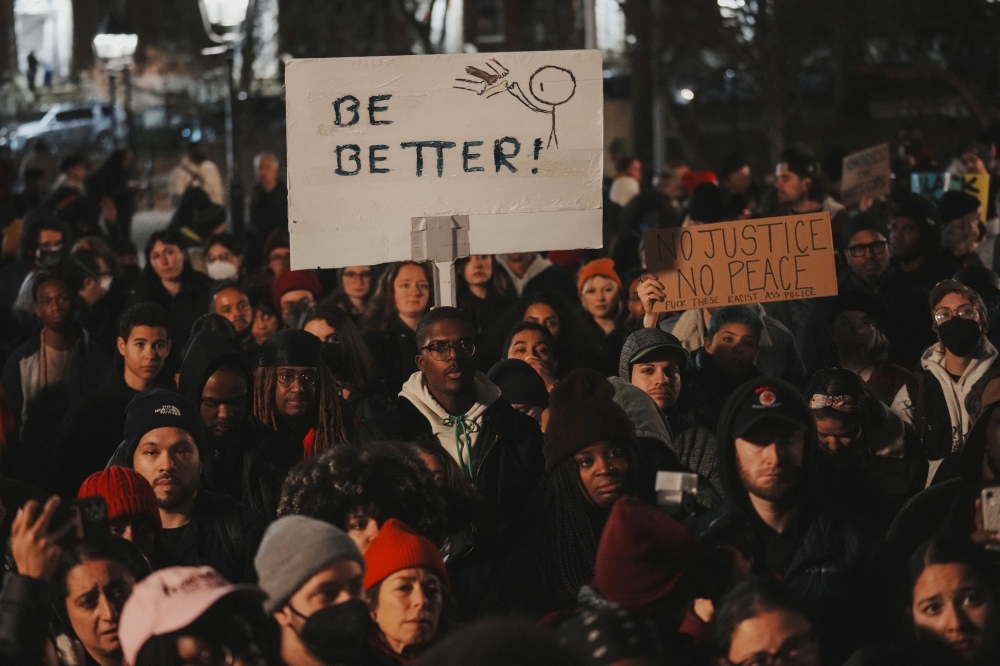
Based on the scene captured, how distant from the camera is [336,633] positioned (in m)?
3.97

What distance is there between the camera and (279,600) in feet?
13.3

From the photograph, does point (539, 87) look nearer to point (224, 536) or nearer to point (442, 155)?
point (442, 155)

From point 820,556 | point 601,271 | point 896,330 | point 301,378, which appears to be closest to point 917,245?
point 896,330

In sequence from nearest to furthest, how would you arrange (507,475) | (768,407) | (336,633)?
(336,633) → (768,407) → (507,475)

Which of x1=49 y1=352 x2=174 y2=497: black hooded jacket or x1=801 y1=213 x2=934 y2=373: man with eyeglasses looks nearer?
x1=49 y1=352 x2=174 y2=497: black hooded jacket

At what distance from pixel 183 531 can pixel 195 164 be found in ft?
47.1

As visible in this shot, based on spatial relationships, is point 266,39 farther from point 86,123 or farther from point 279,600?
point 279,600

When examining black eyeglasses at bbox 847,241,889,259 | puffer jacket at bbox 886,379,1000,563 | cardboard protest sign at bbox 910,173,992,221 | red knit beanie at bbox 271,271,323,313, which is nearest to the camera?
puffer jacket at bbox 886,379,1000,563

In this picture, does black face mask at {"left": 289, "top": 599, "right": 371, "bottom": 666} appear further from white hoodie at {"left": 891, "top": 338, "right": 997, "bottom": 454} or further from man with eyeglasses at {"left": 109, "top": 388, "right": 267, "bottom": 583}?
white hoodie at {"left": 891, "top": 338, "right": 997, "bottom": 454}

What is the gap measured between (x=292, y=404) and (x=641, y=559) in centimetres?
261

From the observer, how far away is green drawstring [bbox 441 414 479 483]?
6133mm

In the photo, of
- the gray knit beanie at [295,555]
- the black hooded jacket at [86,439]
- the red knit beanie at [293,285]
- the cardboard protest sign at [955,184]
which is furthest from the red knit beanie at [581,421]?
the cardboard protest sign at [955,184]

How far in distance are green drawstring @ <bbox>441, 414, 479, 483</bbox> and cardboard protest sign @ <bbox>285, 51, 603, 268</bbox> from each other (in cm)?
77

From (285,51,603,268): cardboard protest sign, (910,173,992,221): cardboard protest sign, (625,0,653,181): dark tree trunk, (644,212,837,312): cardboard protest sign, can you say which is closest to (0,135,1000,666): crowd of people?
(644,212,837,312): cardboard protest sign
